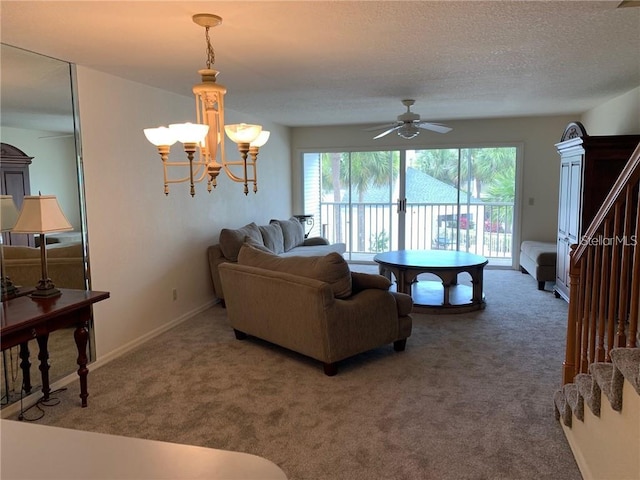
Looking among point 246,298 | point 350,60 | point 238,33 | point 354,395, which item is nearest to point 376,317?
point 354,395

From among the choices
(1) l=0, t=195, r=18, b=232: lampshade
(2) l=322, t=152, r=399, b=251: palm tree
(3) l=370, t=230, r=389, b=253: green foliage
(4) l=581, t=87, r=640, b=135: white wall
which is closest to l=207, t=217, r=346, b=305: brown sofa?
(3) l=370, t=230, r=389, b=253: green foliage

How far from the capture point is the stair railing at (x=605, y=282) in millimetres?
1963

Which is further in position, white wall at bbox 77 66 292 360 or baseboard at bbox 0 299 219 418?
white wall at bbox 77 66 292 360

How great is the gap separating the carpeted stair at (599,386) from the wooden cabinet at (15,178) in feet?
10.5

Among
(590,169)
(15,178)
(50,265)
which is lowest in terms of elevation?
(50,265)

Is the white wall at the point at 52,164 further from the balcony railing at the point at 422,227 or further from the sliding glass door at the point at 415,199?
the balcony railing at the point at 422,227

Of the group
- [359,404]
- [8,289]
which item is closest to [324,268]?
[359,404]

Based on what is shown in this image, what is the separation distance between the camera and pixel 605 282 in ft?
7.48

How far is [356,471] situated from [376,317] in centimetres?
141

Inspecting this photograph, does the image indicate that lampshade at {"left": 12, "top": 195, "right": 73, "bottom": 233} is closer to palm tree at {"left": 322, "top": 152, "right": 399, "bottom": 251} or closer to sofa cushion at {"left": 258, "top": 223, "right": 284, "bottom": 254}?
sofa cushion at {"left": 258, "top": 223, "right": 284, "bottom": 254}

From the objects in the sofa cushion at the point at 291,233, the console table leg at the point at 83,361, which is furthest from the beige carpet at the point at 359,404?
the sofa cushion at the point at 291,233

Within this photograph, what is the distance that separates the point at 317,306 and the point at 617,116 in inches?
168

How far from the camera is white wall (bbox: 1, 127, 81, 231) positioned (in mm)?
3104

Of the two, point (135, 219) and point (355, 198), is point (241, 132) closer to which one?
point (135, 219)
